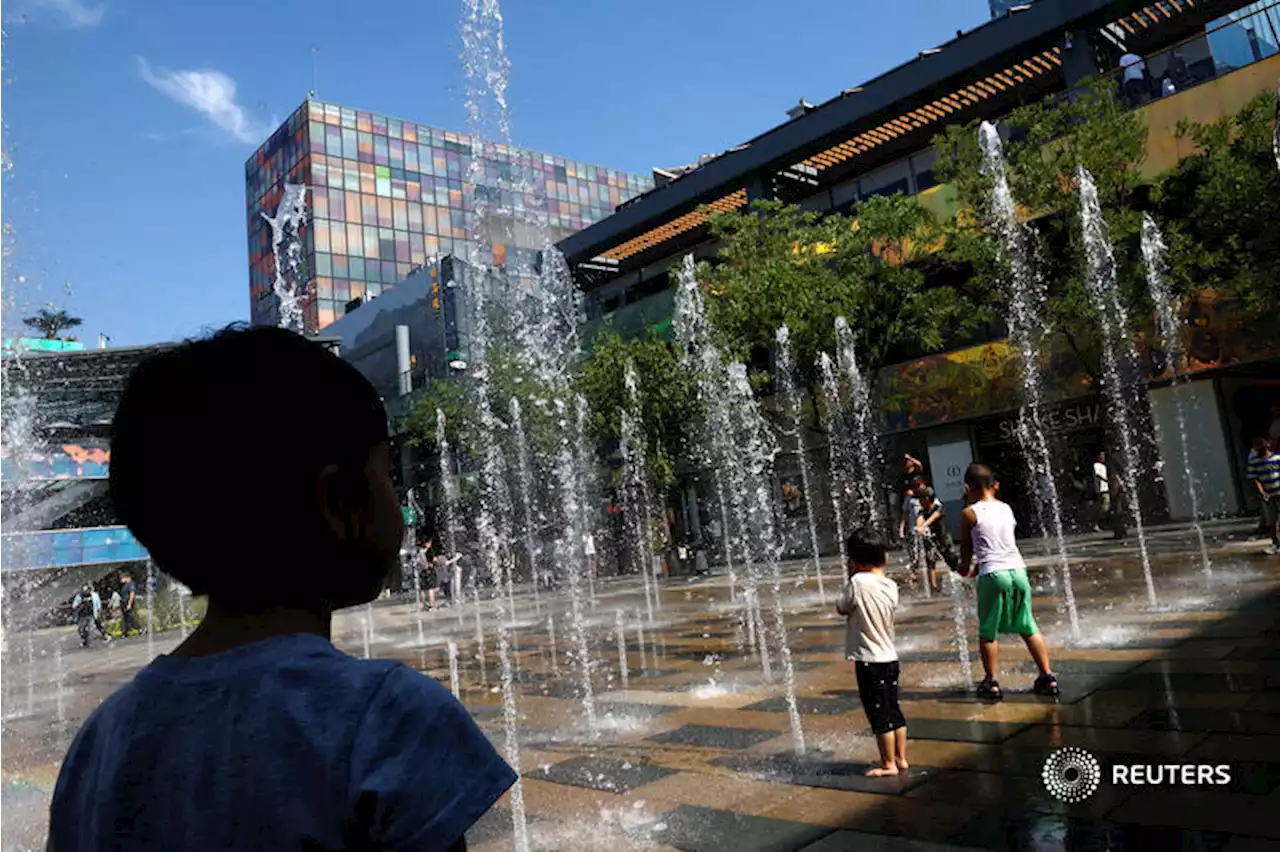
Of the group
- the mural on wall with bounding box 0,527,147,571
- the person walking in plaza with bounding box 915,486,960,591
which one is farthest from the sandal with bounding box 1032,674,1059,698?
the mural on wall with bounding box 0,527,147,571

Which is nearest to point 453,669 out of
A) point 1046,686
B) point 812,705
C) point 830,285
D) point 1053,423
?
point 812,705

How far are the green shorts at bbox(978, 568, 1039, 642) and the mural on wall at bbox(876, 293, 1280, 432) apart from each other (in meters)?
16.4

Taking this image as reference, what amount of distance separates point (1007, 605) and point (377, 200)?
6915cm

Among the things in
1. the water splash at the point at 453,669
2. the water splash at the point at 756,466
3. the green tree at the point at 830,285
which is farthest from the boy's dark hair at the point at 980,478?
the water splash at the point at 756,466

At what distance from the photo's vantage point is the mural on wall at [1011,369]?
1900cm

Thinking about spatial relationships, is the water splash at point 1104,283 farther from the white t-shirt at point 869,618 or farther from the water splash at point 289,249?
the water splash at point 289,249

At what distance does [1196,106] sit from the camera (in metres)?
19.3

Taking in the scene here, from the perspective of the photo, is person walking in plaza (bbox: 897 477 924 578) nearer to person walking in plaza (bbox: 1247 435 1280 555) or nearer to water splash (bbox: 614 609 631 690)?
water splash (bbox: 614 609 631 690)

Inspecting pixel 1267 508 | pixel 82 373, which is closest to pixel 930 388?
pixel 1267 508

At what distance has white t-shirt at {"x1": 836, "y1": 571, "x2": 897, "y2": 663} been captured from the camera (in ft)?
15.0

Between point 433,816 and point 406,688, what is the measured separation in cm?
13

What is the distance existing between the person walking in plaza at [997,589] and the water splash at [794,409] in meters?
14.5

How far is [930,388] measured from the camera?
24.4 m

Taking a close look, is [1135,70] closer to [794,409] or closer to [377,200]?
[794,409]
